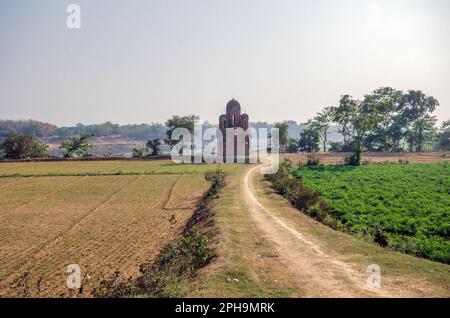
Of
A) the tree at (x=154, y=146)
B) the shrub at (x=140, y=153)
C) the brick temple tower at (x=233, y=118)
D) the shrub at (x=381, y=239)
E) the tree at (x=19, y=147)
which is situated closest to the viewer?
the shrub at (x=381, y=239)

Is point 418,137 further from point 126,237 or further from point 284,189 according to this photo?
point 126,237

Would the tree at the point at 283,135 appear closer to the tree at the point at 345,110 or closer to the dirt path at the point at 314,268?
the tree at the point at 345,110

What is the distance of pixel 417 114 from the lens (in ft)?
275

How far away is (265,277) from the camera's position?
10062 millimetres

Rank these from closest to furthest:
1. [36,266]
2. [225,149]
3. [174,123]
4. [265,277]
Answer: [265,277]
[36,266]
[225,149]
[174,123]

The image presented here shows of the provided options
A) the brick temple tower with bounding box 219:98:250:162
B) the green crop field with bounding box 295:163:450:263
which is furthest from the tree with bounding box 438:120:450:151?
the green crop field with bounding box 295:163:450:263

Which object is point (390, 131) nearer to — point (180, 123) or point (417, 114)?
point (417, 114)

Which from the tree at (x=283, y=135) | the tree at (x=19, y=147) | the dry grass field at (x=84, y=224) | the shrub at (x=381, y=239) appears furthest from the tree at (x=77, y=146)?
the shrub at (x=381, y=239)

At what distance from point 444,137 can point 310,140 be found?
38.0 metres

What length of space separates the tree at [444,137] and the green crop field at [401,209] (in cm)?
6874

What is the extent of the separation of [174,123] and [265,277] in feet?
216

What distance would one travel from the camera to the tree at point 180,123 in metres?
73.2
